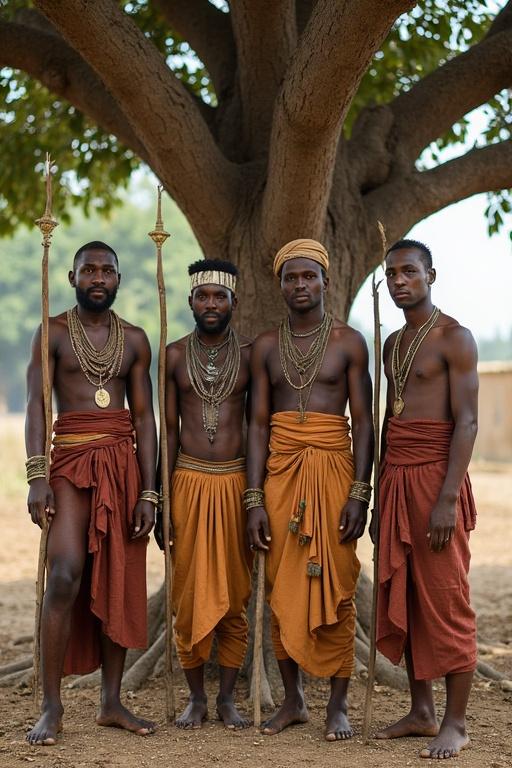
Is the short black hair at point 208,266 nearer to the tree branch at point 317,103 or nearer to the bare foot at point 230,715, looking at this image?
the tree branch at point 317,103

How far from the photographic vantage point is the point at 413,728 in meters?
4.86

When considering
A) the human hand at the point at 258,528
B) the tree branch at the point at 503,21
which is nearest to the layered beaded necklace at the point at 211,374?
the human hand at the point at 258,528

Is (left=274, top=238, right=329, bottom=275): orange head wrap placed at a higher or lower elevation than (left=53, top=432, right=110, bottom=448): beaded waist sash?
higher

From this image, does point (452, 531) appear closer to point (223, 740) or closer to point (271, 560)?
point (271, 560)

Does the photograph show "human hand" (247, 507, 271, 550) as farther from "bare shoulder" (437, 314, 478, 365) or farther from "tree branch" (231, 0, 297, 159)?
"tree branch" (231, 0, 297, 159)

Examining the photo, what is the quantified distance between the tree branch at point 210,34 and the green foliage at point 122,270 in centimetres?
4016

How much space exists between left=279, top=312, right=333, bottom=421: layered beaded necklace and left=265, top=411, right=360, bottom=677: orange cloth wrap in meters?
0.12

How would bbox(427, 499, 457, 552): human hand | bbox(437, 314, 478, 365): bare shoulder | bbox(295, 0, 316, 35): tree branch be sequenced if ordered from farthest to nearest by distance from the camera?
bbox(295, 0, 316, 35): tree branch
bbox(437, 314, 478, 365): bare shoulder
bbox(427, 499, 457, 552): human hand

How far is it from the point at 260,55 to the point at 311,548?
3.18m

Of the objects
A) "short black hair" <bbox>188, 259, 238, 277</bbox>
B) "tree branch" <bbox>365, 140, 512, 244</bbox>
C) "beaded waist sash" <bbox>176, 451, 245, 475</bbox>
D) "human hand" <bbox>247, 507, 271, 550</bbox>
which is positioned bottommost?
"human hand" <bbox>247, 507, 271, 550</bbox>

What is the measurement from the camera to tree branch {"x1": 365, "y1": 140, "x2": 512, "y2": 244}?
6523mm

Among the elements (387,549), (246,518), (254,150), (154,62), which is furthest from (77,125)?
(387,549)

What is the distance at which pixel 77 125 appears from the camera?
8.37m

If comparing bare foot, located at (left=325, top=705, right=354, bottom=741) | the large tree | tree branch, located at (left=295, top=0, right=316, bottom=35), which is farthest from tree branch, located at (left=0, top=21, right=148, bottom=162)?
bare foot, located at (left=325, top=705, right=354, bottom=741)
